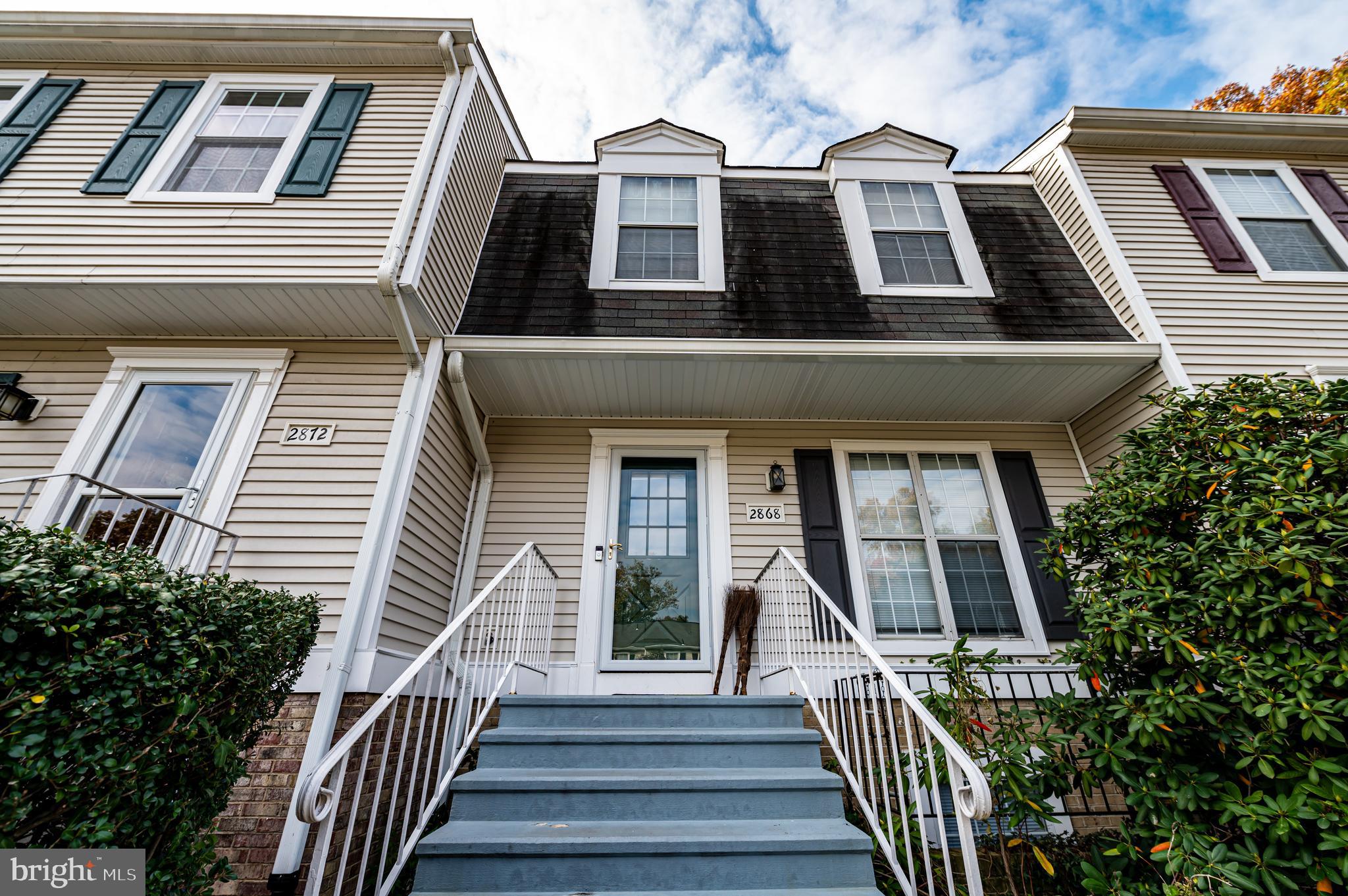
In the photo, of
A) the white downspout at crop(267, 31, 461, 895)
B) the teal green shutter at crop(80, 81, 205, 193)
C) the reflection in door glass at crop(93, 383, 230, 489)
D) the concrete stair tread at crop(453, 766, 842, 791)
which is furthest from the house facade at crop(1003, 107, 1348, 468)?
the teal green shutter at crop(80, 81, 205, 193)

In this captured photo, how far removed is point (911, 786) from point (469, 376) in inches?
143

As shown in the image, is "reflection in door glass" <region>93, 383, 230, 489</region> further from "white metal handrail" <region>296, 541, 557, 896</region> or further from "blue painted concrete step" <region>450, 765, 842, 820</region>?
"blue painted concrete step" <region>450, 765, 842, 820</region>

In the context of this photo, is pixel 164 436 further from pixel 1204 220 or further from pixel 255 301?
pixel 1204 220

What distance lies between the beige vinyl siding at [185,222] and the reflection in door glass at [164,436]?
2.41 ft

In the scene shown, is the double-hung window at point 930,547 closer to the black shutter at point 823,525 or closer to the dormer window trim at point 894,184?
the black shutter at point 823,525

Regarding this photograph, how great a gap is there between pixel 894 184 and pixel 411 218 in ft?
14.5

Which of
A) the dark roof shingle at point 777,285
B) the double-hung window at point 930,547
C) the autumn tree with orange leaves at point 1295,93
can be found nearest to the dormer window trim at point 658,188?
the dark roof shingle at point 777,285

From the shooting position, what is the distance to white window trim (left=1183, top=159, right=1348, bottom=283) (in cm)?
445

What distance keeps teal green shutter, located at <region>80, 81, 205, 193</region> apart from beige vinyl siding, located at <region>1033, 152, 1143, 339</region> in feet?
24.5

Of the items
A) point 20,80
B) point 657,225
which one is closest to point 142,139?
point 20,80

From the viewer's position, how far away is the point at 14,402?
340 cm

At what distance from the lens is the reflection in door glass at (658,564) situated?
403 centimetres

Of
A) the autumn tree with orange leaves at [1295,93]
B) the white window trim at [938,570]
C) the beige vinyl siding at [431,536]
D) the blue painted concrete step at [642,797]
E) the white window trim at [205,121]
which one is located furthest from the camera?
the autumn tree with orange leaves at [1295,93]

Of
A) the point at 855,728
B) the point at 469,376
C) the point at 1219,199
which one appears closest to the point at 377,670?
the point at 469,376
